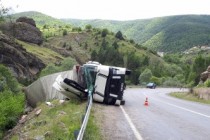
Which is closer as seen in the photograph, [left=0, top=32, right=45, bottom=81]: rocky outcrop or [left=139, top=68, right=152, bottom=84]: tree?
[left=0, top=32, right=45, bottom=81]: rocky outcrop

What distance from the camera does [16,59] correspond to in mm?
85250

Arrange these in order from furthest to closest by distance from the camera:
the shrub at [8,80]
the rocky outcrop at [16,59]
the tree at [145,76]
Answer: the tree at [145,76]
the rocky outcrop at [16,59]
the shrub at [8,80]

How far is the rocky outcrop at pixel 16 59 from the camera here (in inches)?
3155

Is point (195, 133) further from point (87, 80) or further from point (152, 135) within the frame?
point (87, 80)

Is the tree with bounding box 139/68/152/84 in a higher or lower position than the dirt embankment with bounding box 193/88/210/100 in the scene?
lower

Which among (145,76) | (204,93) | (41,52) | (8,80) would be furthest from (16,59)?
(145,76)

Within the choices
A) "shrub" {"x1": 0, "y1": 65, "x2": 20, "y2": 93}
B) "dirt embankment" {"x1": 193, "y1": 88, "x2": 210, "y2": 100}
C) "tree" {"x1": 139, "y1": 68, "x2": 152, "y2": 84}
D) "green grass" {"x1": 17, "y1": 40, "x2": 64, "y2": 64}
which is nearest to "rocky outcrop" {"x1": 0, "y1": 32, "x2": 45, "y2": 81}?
"shrub" {"x1": 0, "y1": 65, "x2": 20, "y2": 93}

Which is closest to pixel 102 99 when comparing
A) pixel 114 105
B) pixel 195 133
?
pixel 114 105

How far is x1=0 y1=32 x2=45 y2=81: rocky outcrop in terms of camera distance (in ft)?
263

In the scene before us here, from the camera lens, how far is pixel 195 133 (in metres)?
11.5

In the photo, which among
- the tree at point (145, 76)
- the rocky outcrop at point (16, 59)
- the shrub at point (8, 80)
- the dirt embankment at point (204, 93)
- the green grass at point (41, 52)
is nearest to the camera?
the dirt embankment at point (204, 93)

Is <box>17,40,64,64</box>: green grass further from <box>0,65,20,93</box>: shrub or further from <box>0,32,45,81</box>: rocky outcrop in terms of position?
<box>0,65,20,93</box>: shrub

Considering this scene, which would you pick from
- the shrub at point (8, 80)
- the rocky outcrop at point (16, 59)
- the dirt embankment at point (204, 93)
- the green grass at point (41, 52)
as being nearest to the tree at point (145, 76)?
the green grass at point (41, 52)

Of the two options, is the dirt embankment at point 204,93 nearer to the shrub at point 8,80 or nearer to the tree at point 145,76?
the shrub at point 8,80
